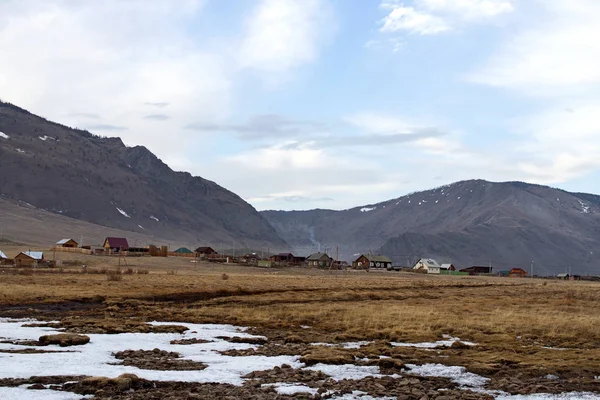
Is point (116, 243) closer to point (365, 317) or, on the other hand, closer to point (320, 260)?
point (320, 260)

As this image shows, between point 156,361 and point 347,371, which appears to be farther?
point 156,361

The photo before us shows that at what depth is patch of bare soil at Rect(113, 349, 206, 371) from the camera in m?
16.6

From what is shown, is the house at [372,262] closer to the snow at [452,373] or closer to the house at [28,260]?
the house at [28,260]

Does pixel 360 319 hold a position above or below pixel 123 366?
above

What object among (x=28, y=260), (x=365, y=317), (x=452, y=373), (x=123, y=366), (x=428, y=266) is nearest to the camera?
(x=123, y=366)

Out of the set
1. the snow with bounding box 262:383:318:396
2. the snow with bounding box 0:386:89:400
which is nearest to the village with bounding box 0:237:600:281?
the snow with bounding box 0:386:89:400

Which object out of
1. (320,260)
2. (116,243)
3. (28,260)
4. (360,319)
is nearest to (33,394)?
(360,319)

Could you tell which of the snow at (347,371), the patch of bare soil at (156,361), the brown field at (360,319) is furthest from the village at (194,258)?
the snow at (347,371)

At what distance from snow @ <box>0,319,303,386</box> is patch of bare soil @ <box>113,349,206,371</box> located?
12.7 inches

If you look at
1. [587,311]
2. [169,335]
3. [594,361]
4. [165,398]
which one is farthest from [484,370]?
[587,311]

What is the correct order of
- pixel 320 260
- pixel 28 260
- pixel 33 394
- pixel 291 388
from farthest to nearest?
pixel 320 260, pixel 28 260, pixel 291 388, pixel 33 394

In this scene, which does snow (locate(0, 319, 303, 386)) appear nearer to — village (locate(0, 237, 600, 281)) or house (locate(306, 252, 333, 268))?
village (locate(0, 237, 600, 281))

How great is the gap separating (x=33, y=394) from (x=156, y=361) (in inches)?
188

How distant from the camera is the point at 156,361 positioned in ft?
57.2
